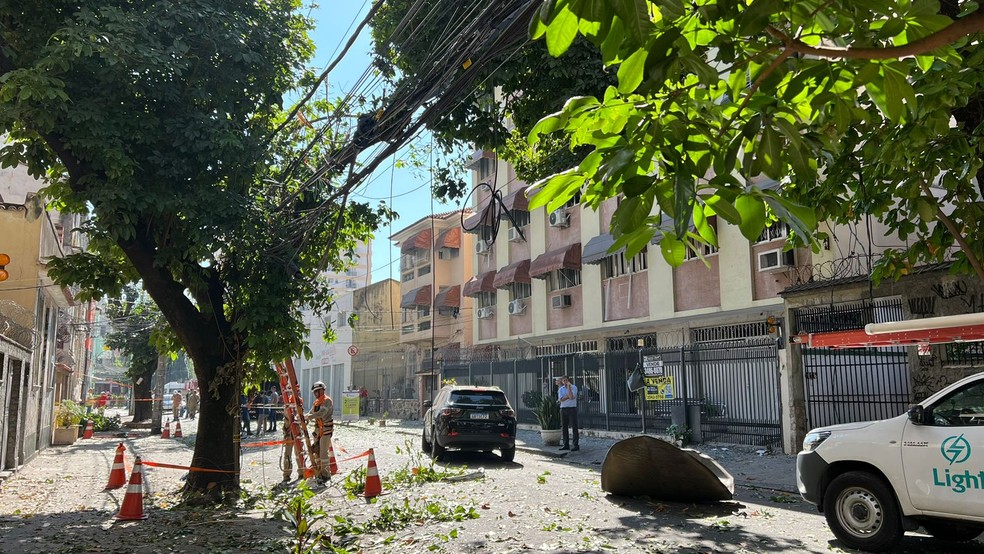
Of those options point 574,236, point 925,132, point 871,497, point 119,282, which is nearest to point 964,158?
point 925,132

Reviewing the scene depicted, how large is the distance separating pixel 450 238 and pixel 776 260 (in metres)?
22.5

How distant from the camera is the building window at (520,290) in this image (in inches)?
1181

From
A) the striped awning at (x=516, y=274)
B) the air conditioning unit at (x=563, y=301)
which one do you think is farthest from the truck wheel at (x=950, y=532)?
the striped awning at (x=516, y=274)

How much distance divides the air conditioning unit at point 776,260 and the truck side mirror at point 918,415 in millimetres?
11273

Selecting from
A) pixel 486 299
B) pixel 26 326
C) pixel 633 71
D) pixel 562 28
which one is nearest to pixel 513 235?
pixel 486 299

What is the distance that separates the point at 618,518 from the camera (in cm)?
891

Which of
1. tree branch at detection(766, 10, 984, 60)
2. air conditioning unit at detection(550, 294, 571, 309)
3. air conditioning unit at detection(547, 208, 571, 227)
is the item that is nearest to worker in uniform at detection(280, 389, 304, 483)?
tree branch at detection(766, 10, 984, 60)

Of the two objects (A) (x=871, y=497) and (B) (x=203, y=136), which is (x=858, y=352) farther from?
(B) (x=203, y=136)

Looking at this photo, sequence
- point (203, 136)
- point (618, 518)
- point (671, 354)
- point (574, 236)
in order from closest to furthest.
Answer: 1. point (618, 518)
2. point (203, 136)
3. point (671, 354)
4. point (574, 236)

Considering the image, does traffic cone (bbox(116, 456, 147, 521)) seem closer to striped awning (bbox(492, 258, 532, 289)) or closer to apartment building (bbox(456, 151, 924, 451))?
apartment building (bbox(456, 151, 924, 451))

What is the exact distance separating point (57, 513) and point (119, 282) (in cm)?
353

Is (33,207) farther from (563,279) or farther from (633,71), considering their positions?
(633,71)

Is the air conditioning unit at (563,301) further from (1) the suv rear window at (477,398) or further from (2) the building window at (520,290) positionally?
(1) the suv rear window at (477,398)

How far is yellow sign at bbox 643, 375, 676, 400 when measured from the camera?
19.0m
